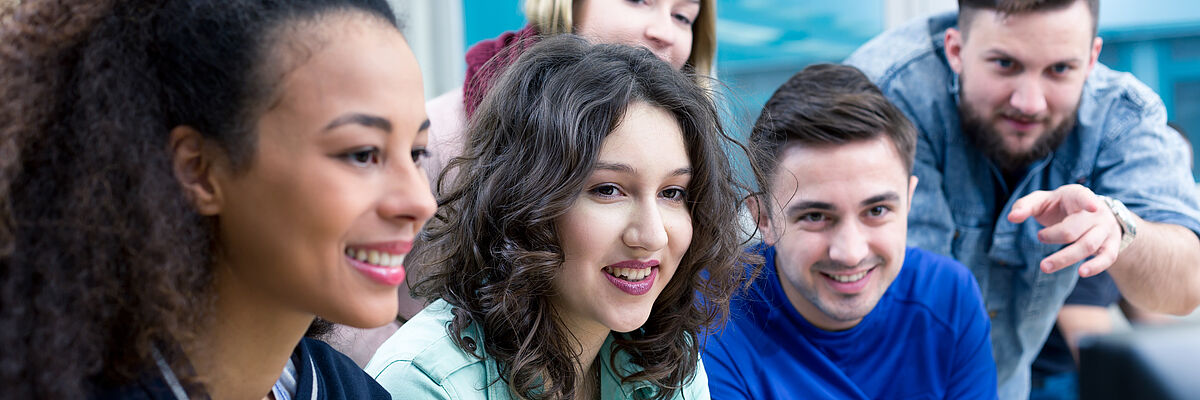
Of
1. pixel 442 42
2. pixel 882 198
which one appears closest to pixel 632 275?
pixel 882 198

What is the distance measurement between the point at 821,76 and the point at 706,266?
69 centimetres

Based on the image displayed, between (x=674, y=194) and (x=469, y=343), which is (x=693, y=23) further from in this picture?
(x=469, y=343)

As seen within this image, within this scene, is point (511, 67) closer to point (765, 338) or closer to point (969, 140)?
point (765, 338)

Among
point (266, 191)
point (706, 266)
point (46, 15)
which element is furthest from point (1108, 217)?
point (46, 15)

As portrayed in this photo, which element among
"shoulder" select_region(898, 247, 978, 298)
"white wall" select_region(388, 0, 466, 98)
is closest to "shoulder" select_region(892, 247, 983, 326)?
"shoulder" select_region(898, 247, 978, 298)

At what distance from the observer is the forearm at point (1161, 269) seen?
2027 millimetres

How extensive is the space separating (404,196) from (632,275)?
1.63ft

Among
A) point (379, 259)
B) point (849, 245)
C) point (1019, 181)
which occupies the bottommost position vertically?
point (1019, 181)

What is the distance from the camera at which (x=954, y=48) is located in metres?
2.26

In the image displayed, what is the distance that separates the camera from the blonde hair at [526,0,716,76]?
1.73 metres

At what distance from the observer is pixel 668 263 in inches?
52.3

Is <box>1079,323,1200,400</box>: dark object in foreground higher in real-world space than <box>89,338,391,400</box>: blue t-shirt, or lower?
higher

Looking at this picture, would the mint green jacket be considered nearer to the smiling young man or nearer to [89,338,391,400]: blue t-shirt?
[89,338,391,400]: blue t-shirt

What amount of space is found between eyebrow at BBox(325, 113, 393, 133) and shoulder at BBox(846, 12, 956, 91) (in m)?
1.65
